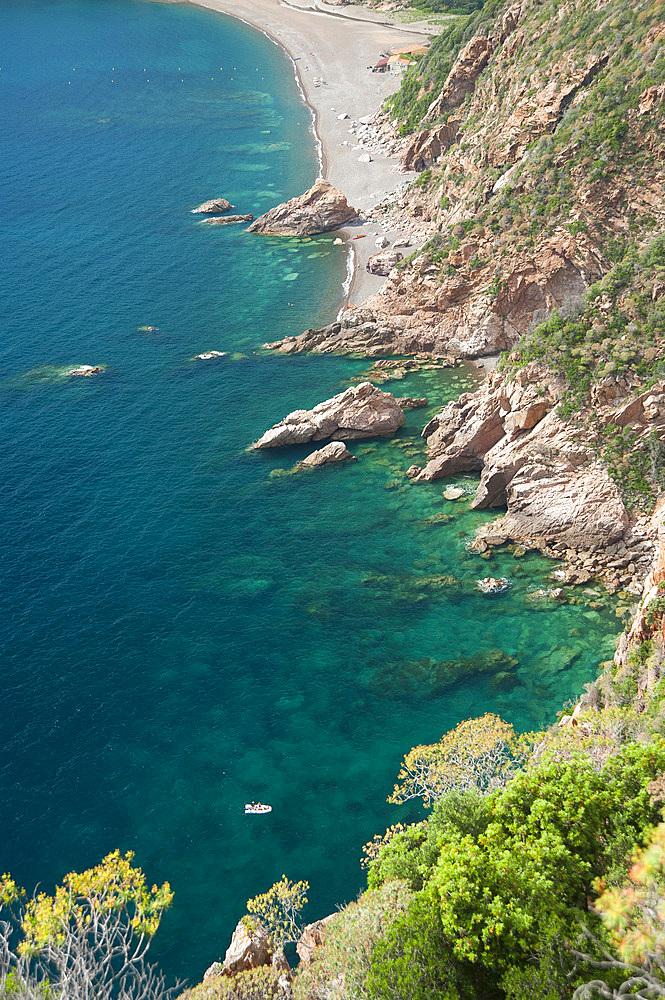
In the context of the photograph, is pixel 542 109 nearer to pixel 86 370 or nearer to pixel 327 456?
pixel 327 456

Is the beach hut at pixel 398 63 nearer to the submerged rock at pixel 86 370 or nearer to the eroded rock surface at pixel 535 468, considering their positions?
the submerged rock at pixel 86 370

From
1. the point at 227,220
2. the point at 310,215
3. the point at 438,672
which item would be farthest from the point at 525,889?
the point at 227,220

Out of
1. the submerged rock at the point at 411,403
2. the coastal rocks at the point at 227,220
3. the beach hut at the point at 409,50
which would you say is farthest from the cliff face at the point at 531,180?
the beach hut at the point at 409,50

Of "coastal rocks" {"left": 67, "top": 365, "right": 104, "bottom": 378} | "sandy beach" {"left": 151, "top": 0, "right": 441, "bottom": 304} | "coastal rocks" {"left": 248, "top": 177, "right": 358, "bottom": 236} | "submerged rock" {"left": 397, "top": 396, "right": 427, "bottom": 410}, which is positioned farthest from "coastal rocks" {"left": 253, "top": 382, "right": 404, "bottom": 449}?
"coastal rocks" {"left": 248, "top": 177, "right": 358, "bottom": 236}

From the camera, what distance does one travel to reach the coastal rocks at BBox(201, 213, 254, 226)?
11506 centimetres

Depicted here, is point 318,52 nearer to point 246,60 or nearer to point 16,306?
point 246,60

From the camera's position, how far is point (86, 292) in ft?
323

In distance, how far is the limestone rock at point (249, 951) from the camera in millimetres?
29688

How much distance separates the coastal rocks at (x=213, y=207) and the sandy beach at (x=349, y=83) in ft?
57.3

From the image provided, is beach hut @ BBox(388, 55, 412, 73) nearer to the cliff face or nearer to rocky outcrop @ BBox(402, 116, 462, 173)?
rocky outcrop @ BBox(402, 116, 462, 173)

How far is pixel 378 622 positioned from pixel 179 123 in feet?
453

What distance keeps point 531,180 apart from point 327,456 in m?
31.8

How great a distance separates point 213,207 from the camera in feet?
387

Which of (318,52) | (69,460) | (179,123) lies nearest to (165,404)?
(69,460)
